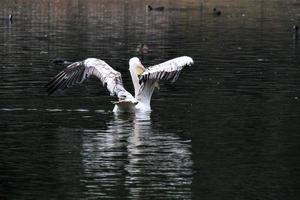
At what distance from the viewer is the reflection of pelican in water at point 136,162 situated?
15186 mm

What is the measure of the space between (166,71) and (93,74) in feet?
6.95

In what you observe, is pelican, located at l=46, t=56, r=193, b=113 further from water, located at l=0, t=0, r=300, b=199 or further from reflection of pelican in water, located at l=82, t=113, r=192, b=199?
reflection of pelican in water, located at l=82, t=113, r=192, b=199

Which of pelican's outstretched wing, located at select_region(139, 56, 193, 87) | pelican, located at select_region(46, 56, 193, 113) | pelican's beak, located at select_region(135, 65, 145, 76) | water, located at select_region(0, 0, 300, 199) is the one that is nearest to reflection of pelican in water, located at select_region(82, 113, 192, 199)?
water, located at select_region(0, 0, 300, 199)

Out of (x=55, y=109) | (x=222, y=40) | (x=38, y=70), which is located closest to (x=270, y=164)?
(x=55, y=109)

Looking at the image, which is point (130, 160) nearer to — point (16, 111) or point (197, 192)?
point (197, 192)

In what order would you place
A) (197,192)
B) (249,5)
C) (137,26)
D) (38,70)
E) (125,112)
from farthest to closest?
(249,5) → (137,26) → (38,70) → (125,112) → (197,192)

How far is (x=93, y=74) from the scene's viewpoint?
23.7 metres

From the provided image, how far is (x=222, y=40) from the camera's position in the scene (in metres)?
51.1

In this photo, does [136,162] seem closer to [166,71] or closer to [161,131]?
[161,131]

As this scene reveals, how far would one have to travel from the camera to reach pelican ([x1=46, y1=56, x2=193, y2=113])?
22.5 metres

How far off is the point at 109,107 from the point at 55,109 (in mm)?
1470

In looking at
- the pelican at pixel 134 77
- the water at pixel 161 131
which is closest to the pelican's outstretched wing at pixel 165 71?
the pelican at pixel 134 77

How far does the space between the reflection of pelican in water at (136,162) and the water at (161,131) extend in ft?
0.06

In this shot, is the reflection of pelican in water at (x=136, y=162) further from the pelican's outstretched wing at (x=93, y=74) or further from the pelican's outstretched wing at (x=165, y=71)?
the pelican's outstretched wing at (x=165, y=71)
